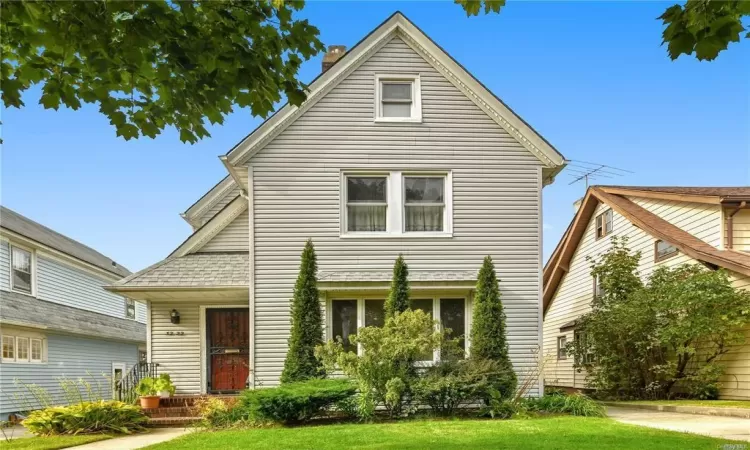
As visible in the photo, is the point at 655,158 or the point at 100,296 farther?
the point at 100,296

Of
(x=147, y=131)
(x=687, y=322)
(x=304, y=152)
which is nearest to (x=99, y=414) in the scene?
(x=304, y=152)

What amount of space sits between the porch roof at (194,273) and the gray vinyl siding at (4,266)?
18.7 ft

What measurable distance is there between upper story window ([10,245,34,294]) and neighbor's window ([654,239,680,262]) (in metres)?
19.1

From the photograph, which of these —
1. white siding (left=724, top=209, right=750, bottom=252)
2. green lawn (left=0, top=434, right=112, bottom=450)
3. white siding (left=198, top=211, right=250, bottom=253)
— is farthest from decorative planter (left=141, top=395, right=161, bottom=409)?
white siding (left=724, top=209, right=750, bottom=252)

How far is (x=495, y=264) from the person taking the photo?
14.3 meters

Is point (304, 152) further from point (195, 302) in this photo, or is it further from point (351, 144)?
point (195, 302)

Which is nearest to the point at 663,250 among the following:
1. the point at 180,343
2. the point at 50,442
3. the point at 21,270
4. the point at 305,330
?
the point at 305,330

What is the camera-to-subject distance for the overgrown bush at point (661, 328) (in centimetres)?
1459

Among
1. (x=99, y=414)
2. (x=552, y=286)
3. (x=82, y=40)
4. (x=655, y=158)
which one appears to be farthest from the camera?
(x=552, y=286)

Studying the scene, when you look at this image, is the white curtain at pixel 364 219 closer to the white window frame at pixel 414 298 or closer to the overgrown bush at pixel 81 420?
the white window frame at pixel 414 298

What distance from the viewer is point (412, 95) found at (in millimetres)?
14852

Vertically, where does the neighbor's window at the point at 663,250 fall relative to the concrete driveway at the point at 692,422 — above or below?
above

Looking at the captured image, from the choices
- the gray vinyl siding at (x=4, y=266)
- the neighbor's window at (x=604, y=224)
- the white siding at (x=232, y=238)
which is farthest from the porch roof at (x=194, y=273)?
the neighbor's window at (x=604, y=224)

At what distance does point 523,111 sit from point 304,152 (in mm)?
5348
